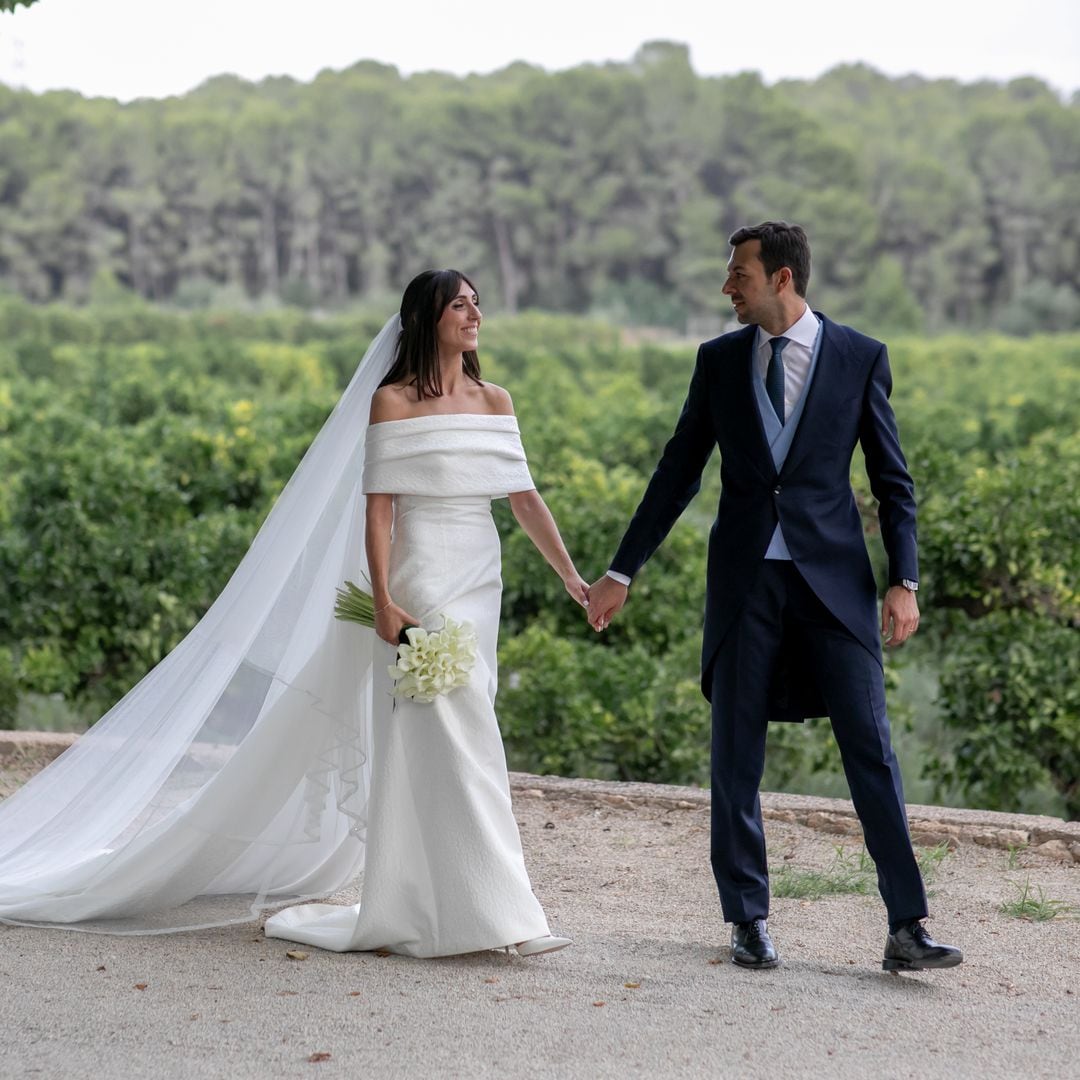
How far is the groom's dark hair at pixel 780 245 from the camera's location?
359cm

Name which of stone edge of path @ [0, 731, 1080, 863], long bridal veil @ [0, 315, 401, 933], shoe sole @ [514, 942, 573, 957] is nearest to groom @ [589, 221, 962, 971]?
shoe sole @ [514, 942, 573, 957]

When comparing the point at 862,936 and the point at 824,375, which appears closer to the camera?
the point at 824,375

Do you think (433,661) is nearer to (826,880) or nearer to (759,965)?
(759,965)

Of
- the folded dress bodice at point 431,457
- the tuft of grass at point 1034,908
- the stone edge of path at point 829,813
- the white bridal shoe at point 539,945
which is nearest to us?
the white bridal shoe at point 539,945

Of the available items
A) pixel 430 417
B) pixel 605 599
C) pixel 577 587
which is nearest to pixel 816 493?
pixel 605 599

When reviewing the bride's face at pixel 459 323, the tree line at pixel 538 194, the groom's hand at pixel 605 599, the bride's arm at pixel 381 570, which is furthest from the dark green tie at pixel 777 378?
the tree line at pixel 538 194

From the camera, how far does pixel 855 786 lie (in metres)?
3.58

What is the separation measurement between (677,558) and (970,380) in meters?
23.7

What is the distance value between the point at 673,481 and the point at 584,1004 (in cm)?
133

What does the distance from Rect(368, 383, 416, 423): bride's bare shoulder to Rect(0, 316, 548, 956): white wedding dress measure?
0.14 ft

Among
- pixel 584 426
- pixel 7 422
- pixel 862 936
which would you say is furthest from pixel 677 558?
pixel 7 422

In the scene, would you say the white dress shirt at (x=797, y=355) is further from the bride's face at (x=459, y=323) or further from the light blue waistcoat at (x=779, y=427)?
the bride's face at (x=459, y=323)

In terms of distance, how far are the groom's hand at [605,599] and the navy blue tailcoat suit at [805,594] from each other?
280 mm

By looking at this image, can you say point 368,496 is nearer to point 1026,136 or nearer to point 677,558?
point 677,558
